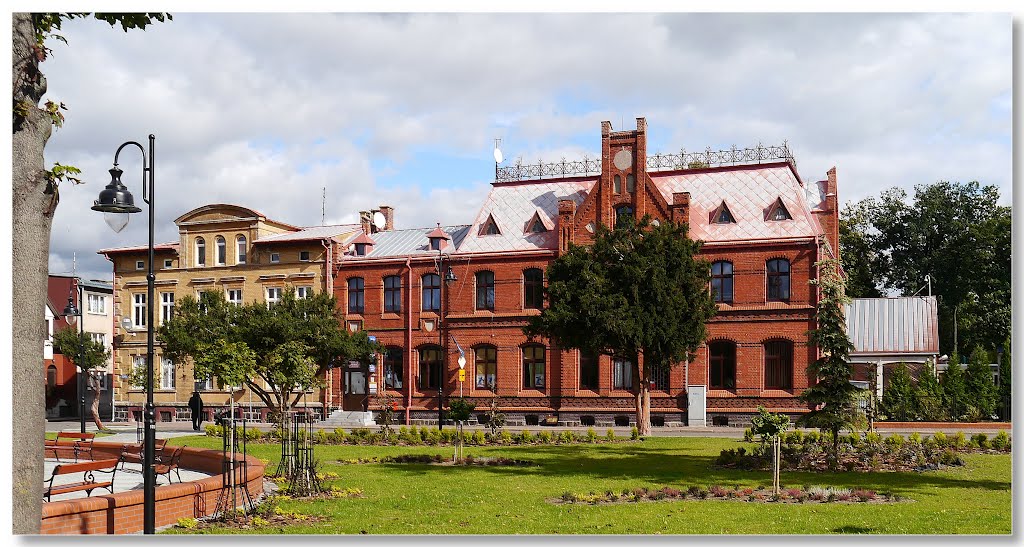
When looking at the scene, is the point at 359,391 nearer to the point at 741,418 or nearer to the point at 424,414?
the point at 424,414

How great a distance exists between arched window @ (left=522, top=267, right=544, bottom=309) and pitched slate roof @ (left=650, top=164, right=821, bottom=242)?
666cm

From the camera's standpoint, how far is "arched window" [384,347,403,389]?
46344mm

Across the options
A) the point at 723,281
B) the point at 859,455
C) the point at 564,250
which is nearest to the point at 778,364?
the point at 723,281

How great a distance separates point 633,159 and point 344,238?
1567 cm

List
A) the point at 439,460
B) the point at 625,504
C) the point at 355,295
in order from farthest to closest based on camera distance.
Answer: the point at 355,295 → the point at 439,460 → the point at 625,504

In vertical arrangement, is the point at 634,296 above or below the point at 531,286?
below

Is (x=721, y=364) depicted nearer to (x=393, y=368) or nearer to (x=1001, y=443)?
(x=1001, y=443)

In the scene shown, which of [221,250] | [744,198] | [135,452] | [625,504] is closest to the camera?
[625,504]

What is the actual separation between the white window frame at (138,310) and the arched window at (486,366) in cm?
1924

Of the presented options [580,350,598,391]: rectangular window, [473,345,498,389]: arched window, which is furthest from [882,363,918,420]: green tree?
[473,345,498,389]: arched window

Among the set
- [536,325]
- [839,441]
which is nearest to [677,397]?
[536,325]

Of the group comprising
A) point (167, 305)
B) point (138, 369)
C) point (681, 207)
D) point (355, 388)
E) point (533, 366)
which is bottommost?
point (355, 388)

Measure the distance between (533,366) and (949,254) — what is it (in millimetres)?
22115

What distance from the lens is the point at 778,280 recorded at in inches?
1598
